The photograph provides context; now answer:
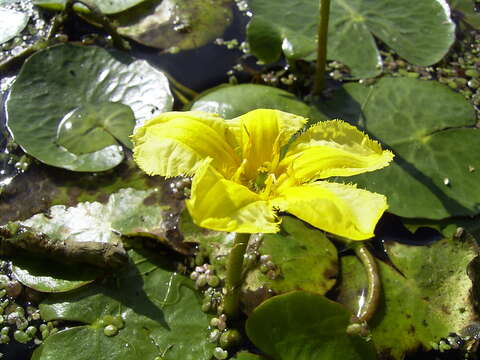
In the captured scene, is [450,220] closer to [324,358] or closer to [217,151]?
[324,358]

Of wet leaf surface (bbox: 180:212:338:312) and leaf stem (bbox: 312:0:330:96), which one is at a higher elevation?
leaf stem (bbox: 312:0:330:96)

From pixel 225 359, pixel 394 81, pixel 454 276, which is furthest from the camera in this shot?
pixel 394 81

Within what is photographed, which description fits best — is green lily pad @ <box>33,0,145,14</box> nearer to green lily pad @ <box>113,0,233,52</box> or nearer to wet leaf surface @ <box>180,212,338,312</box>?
green lily pad @ <box>113,0,233,52</box>

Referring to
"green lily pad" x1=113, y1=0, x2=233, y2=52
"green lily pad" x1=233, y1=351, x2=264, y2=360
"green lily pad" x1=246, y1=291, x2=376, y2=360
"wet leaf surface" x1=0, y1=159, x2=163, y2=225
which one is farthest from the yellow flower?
"green lily pad" x1=113, y1=0, x2=233, y2=52

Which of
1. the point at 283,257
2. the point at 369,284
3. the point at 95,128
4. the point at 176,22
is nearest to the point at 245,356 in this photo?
the point at 283,257

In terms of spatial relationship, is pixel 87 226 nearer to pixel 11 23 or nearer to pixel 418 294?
pixel 418 294

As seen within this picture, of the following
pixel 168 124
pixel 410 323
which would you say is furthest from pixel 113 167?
pixel 410 323
